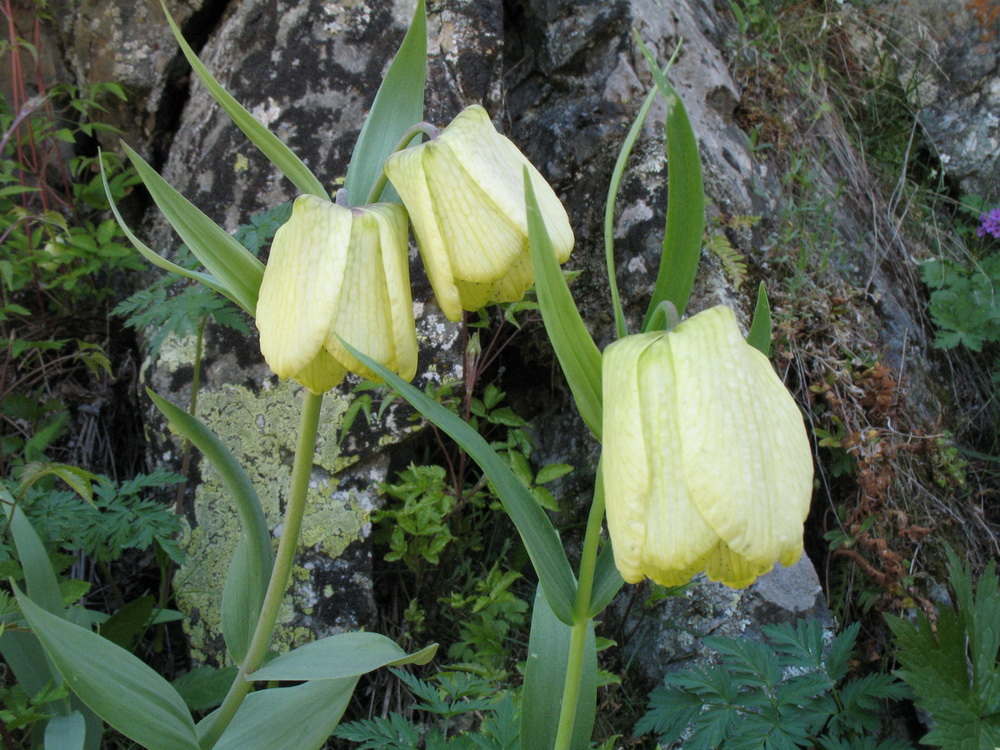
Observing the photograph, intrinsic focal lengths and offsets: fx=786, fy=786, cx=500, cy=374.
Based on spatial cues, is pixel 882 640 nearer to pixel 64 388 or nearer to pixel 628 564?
pixel 628 564

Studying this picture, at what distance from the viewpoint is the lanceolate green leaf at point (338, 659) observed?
1.04 metres

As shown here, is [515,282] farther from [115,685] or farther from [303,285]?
[115,685]

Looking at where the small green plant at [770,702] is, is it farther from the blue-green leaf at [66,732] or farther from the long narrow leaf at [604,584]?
the blue-green leaf at [66,732]

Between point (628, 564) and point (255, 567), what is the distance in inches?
26.4

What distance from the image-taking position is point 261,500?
175cm

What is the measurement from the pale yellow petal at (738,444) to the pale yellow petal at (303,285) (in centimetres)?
39

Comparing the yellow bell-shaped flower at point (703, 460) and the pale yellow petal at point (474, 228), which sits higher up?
the pale yellow petal at point (474, 228)

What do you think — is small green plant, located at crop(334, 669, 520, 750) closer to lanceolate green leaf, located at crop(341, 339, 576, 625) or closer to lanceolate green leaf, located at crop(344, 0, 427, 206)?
lanceolate green leaf, located at crop(341, 339, 576, 625)

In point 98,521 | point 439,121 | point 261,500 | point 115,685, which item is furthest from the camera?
point 439,121

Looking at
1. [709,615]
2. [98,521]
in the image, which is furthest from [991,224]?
[98,521]

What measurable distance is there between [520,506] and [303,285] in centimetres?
36

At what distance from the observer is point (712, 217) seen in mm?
2127

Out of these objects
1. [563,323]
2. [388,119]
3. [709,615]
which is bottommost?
[709,615]

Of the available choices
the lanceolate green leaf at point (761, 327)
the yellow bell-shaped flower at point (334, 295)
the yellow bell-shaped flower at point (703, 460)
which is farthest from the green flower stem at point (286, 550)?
the lanceolate green leaf at point (761, 327)
